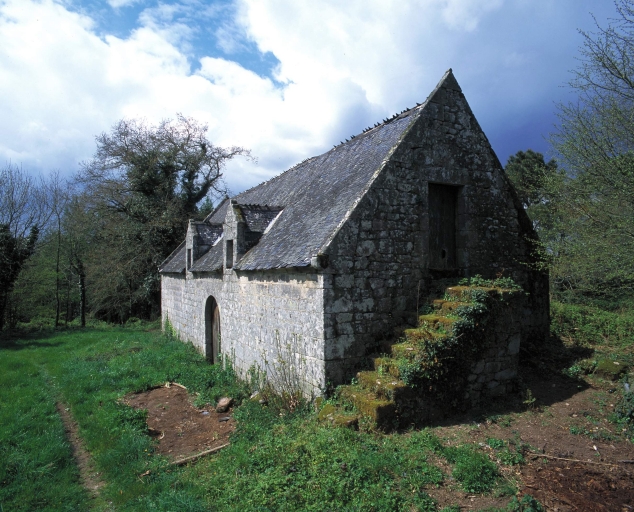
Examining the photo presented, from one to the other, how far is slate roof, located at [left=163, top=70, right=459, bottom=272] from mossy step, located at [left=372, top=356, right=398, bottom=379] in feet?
6.92

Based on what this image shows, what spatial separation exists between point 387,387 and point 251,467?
2.24 metres

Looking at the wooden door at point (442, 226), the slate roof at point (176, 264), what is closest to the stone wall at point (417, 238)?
the wooden door at point (442, 226)

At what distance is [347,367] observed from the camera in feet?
24.1

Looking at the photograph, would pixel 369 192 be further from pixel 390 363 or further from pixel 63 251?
pixel 63 251

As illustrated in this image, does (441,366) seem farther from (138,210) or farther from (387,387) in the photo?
(138,210)

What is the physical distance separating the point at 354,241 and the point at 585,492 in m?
4.68

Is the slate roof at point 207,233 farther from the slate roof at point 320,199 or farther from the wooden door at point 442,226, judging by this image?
the wooden door at point 442,226

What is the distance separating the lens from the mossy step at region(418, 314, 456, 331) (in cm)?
697

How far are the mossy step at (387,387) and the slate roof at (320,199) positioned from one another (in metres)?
2.25

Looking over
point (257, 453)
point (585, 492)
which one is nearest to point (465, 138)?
point (585, 492)

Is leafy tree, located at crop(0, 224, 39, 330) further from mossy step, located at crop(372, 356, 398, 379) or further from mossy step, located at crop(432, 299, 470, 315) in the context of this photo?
mossy step, located at crop(432, 299, 470, 315)

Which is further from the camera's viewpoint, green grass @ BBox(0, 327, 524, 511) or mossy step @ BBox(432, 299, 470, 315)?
mossy step @ BBox(432, 299, 470, 315)

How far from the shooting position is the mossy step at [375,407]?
6074 mm

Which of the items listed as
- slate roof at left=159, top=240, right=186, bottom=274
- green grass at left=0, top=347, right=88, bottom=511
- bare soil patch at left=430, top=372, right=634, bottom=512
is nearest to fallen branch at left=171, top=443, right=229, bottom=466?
green grass at left=0, top=347, right=88, bottom=511
